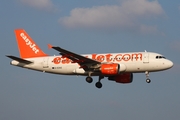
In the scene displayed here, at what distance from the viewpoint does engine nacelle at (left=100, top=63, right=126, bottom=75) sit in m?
62.8

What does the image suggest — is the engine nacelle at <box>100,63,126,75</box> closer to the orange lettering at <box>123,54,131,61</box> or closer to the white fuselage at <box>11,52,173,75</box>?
the white fuselage at <box>11,52,173,75</box>

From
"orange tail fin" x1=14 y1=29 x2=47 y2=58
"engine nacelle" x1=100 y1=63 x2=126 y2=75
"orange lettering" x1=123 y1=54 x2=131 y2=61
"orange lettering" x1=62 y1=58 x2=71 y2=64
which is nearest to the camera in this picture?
"engine nacelle" x1=100 y1=63 x2=126 y2=75

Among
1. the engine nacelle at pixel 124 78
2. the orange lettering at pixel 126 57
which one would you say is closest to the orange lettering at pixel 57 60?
the engine nacelle at pixel 124 78

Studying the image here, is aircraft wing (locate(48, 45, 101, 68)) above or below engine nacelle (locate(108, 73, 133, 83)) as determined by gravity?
above

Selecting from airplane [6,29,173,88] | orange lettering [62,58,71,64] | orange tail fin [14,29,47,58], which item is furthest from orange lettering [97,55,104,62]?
orange tail fin [14,29,47,58]

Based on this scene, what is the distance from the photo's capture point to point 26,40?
72.8 metres

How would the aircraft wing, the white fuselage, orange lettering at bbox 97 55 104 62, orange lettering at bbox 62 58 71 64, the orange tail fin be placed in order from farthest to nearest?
the orange tail fin, orange lettering at bbox 62 58 71 64, orange lettering at bbox 97 55 104 62, the white fuselage, the aircraft wing

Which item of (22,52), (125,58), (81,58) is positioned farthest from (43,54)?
(125,58)

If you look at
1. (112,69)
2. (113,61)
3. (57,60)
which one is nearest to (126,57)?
(113,61)

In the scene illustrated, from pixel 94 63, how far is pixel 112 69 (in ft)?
9.35

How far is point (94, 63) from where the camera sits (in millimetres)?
64625

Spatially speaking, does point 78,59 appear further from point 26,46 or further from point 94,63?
point 26,46

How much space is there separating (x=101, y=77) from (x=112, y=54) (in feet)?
14.8

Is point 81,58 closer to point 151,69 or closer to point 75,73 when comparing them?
point 75,73
